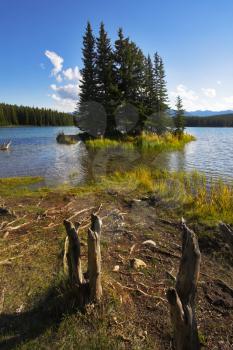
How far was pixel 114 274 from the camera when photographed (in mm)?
4289

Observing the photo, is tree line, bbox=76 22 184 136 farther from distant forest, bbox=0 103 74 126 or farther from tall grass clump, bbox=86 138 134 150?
distant forest, bbox=0 103 74 126

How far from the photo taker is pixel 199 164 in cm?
1798

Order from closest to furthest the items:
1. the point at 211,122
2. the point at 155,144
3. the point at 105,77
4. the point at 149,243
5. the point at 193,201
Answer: the point at 149,243
the point at 193,201
the point at 155,144
the point at 105,77
the point at 211,122

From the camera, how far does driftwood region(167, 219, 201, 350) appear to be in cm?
252

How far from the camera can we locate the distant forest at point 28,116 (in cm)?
11869

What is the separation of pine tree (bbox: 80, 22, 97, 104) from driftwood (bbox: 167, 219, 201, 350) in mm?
30980

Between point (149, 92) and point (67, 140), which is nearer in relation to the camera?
point (149, 92)

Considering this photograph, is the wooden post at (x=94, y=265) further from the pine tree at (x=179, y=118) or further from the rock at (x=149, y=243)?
the pine tree at (x=179, y=118)

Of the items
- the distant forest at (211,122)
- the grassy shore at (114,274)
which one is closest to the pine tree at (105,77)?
the grassy shore at (114,274)

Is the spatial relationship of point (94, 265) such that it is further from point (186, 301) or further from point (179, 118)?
point (179, 118)

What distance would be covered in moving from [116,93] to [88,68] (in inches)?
251

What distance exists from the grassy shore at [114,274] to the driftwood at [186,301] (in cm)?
44

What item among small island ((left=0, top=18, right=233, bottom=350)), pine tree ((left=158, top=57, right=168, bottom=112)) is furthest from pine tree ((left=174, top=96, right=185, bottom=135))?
small island ((left=0, top=18, right=233, bottom=350))

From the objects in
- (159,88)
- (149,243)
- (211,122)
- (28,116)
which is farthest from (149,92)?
(28,116)
